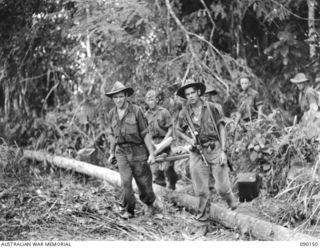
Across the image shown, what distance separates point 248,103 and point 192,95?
9.46 feet

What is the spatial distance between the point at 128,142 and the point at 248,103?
3049mm

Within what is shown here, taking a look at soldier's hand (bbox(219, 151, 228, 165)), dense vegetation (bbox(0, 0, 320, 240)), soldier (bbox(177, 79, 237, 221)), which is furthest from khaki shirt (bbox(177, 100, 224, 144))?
dense vegetation (bbox(0, 0, 320, 240))

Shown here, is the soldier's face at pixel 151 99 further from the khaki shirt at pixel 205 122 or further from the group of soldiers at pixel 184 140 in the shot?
the khaki shirt at pixel 205 122

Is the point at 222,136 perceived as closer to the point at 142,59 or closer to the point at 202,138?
the point at 202,138

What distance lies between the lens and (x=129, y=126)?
6.78m

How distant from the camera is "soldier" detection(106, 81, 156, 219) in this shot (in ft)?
22.3

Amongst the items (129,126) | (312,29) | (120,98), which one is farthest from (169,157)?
(312,29)

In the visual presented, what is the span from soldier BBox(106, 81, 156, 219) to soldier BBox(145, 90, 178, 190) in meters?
1.00

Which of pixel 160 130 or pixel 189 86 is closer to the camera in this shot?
pixel 189 86

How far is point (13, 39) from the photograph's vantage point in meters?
11.6

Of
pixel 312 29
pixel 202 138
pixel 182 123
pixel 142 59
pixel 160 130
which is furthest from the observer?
pixel 312 29

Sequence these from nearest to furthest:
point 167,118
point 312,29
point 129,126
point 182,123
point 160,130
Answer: point 182,123, point 129,126, point 167,118, point 160,130, point 312,29

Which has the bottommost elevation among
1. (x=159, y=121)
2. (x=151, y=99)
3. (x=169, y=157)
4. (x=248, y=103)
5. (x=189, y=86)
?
(x=169, y=157)

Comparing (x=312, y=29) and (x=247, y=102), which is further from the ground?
(x=312, y=29)
